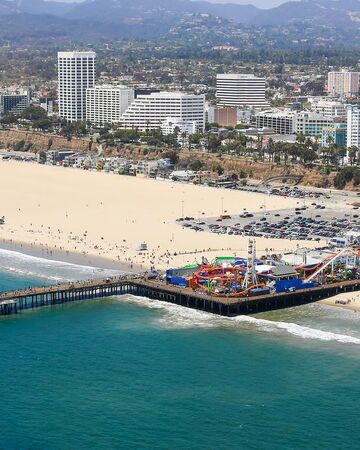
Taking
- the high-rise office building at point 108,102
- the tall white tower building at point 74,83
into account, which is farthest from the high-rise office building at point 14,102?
the high-rise office building at point 108,102

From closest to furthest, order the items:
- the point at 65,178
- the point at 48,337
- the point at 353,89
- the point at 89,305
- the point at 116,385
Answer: the point at 116,385 < the point at 48,337 < the point at 89,305 < the point at 65,178 < the point at 353,89

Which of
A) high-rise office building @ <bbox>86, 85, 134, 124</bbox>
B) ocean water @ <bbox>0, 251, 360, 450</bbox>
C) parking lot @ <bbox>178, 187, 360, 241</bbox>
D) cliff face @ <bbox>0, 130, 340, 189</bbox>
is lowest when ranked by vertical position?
ocean water @ <bbox>0, 251, 360, 450</bbox>

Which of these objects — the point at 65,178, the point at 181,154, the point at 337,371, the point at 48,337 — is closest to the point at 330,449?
the point at 337,371

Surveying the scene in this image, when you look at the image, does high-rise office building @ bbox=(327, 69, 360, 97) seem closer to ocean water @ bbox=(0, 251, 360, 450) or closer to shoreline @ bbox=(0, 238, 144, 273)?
shoreline @ bbox=(0, 238, 144, 273)

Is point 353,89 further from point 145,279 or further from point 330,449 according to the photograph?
point 330,449

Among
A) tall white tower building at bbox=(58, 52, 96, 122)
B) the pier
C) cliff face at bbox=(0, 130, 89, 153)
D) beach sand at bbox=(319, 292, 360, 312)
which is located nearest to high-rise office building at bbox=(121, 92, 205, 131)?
cliff face at bbox=(0, 130, 89, 153)

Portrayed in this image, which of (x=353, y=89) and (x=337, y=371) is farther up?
(x=353, y=89)

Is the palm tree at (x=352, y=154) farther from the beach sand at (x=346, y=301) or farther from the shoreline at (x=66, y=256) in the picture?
the beach sand at (x=346, y=301)
